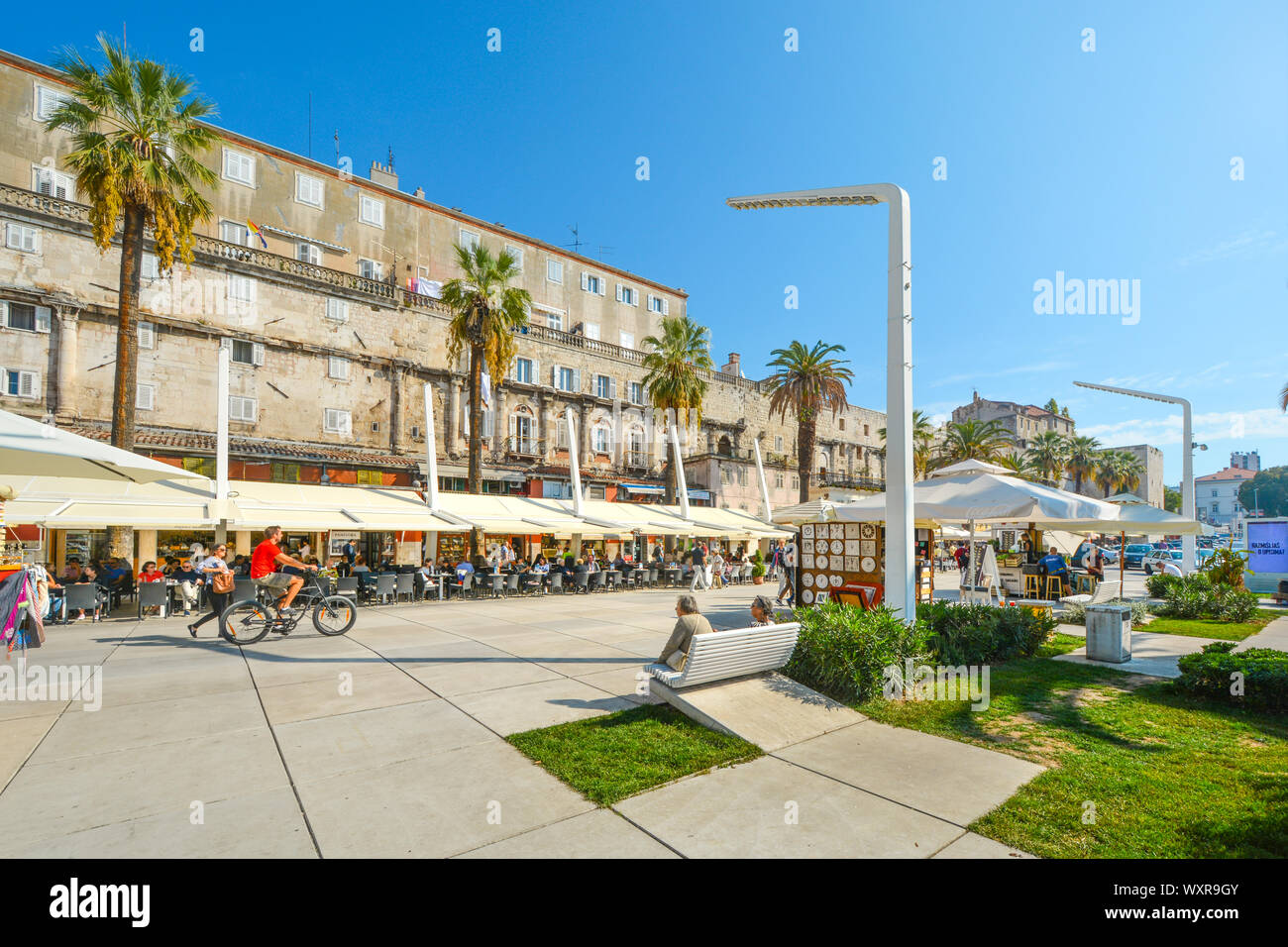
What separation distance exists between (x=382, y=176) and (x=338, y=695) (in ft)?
109

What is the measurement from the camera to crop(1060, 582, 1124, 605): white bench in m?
13.1

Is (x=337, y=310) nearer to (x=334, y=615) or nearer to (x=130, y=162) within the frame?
(x=130, y=162)

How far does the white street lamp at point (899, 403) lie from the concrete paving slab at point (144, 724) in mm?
6993

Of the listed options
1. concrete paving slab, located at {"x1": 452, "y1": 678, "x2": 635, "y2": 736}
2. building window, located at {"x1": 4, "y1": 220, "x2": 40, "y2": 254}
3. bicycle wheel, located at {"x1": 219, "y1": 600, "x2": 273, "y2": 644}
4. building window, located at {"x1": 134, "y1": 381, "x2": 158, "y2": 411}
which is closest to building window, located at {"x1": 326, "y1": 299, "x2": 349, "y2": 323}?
building window, located at {"x1": 134, "y1": 381, "x2": 158, "y2": 411}

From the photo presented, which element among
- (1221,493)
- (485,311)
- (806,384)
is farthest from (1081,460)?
(1221,493)

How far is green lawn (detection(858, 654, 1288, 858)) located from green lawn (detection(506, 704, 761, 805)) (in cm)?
196

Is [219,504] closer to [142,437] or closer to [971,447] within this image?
[142,437]

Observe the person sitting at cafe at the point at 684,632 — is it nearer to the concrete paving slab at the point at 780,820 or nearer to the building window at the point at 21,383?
the concrete paving slab at the point at 780,820

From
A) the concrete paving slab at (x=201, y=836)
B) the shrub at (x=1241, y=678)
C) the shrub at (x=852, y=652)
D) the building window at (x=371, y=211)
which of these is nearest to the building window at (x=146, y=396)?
the building window at (x=371, y=211)

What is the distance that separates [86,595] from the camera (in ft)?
40.5

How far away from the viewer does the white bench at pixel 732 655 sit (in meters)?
6.18

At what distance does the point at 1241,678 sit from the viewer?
6.57 meters

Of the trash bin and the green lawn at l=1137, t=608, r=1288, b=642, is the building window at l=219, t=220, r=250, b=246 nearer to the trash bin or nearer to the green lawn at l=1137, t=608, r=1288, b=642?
the trash bin
